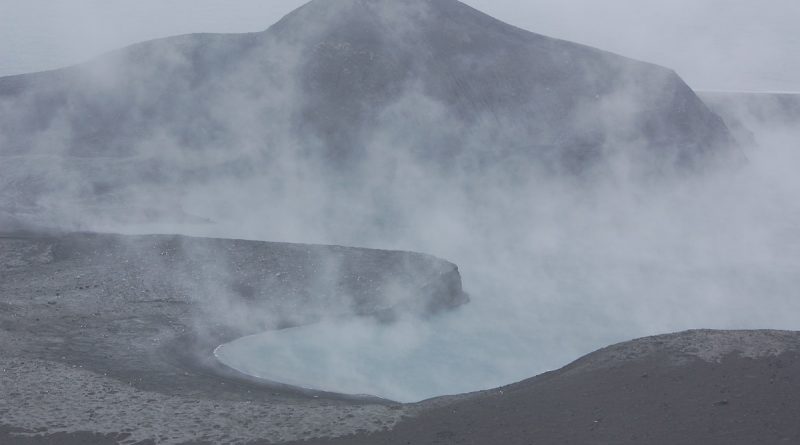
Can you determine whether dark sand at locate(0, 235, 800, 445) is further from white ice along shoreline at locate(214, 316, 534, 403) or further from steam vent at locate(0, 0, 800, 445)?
white ice along shoreline at locate(214, 316, 534, 403)

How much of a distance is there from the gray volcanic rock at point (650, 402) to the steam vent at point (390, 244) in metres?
0.04

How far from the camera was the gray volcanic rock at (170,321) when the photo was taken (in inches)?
436

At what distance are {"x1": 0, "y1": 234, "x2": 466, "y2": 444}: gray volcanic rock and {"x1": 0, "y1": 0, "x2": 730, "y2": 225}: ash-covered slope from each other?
521 centimetres

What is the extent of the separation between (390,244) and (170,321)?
5.84 m

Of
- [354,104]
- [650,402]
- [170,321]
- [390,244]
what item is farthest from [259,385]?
[354,104]

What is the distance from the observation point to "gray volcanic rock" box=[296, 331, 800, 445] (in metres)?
10.0

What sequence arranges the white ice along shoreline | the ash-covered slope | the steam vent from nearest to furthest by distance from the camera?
the steam vent → the white ice along shoreline → the ash-covered slope

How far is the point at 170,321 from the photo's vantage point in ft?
49.8

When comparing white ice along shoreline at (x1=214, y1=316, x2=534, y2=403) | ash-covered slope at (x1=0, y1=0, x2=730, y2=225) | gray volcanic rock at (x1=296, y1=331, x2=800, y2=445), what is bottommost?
gray volcanic rock at (x1=296, y1=331, x2=800, y2=445)

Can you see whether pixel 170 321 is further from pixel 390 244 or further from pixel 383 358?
pixel 390 244

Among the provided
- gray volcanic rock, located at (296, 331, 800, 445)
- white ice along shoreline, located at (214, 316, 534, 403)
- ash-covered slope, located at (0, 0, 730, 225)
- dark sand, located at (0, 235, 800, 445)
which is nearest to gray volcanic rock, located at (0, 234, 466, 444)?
dark sand, located at (0, 235, 800, 445)

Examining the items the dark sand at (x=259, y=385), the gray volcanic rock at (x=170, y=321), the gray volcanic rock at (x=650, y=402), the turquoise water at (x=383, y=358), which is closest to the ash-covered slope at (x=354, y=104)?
the gray volcanic rock at (x=170, y=321)

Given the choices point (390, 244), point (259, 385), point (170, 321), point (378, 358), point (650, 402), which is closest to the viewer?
point (650, 402)

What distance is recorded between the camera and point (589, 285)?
18453 millimetres
